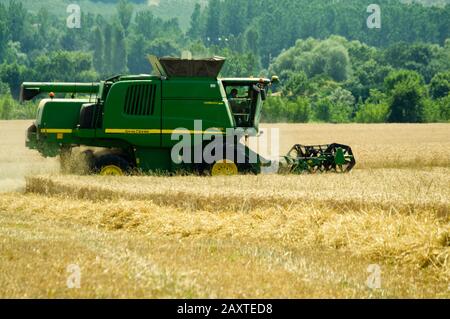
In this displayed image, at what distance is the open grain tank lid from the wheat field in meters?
2.95

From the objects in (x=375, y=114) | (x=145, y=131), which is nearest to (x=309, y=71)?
(x=375, y=114)

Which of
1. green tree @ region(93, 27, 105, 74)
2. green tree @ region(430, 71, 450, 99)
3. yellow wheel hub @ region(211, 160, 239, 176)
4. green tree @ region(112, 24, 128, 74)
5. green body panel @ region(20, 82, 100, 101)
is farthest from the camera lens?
green tree @ region(93, 27, 105, 74)

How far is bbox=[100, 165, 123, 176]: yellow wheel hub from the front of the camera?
74.0 feet

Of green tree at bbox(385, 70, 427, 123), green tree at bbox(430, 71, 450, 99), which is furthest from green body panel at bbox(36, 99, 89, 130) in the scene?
green tree at bbox(430, 71, 450, 99)

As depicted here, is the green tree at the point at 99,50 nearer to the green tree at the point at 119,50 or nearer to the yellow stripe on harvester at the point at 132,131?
the green tree at the point at 119,50

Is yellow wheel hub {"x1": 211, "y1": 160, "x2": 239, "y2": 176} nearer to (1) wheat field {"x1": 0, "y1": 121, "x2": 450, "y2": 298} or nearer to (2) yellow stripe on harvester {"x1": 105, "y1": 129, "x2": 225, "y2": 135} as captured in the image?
(2) yellow stripe on harvester {"x1": 105, "y1": 129, "x2": 225, "y2": 135}

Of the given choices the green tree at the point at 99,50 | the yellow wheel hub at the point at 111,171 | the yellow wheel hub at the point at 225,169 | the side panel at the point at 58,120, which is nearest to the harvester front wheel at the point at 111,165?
the yellow wheel hub at the point at 111,171

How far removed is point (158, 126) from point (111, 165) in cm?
140

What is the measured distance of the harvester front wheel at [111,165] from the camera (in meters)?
22.6

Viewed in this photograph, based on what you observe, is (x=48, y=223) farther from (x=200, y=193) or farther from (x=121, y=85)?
Answer: (x=121, y=85)

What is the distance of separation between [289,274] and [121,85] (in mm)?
12430

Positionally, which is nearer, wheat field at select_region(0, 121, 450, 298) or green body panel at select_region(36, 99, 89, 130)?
wheat field at select_region(0, 121, 450, 298)

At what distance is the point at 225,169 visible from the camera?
22703mm

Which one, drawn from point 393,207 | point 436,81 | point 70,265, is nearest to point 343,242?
point 393,207
